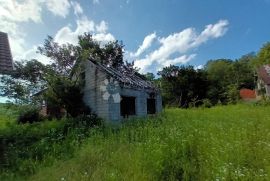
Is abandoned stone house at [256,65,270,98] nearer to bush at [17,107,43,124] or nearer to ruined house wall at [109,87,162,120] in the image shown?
ruined house wall at [109,87,162,120]

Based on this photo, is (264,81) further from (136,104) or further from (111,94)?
(111,94)

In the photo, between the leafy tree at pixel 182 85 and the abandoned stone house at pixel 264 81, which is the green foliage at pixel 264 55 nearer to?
the abandoned stone house at pixel 264 81

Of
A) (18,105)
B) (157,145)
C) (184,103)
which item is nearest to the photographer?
(157,145)

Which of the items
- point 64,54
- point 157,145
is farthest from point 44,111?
point 157,145

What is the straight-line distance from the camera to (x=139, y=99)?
14.6 meters

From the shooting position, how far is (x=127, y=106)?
548 inches

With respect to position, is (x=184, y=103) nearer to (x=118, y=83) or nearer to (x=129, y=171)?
(x=118, y=83)

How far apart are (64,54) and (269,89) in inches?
1150

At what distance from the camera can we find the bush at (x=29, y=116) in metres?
15.0

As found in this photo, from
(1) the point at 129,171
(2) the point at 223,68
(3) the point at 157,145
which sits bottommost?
(1) the point at 129,171

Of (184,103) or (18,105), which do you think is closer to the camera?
(18,105)

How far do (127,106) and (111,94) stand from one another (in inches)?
69.3

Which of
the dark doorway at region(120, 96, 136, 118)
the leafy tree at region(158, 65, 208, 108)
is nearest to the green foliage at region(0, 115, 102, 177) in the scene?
the dark doorway at region(120, 96, 136, 118)

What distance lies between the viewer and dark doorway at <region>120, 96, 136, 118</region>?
13530 millimetres
